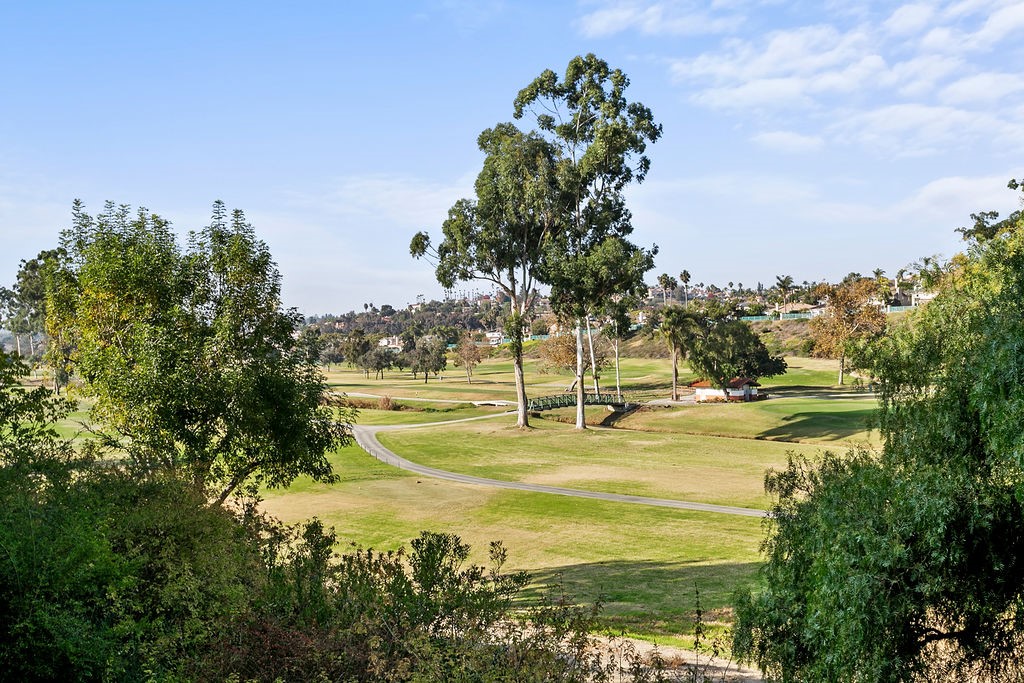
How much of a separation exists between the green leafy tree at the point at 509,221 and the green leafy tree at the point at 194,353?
121 feet

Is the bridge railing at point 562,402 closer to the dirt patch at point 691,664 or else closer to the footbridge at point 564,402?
the footbridge at point 564,402

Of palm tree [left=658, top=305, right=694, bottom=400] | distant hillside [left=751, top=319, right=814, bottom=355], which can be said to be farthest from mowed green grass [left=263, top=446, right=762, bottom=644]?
distant hillside [left=751, top=319, right=814, bottom=355]

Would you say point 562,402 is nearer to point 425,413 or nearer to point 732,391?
point 425,413

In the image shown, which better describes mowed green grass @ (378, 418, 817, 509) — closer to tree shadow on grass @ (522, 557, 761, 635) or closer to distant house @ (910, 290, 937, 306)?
tree shadow on grass @ (522, 557, 761, 635)

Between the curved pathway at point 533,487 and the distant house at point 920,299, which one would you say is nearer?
the distant house at point 920,299

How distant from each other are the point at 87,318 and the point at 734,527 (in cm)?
2660

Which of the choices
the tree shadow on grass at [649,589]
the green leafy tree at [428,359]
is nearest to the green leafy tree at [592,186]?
the tree shadow on grass at [649,589]

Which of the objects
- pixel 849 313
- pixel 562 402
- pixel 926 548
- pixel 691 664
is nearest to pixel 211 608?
pixel 691 664

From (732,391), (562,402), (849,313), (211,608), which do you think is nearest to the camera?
(211,608)

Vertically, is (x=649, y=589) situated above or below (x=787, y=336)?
below

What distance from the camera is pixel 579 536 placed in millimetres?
33781

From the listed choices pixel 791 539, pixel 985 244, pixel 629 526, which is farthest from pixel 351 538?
pixel 985 244

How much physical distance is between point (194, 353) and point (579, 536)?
60.2 ft

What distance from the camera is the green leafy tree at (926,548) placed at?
530 inches
